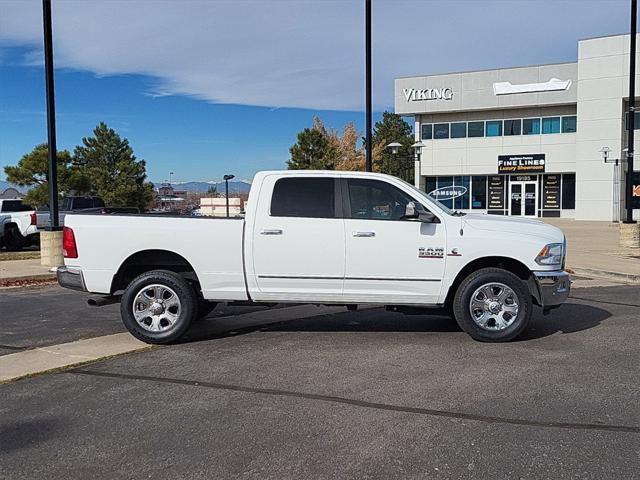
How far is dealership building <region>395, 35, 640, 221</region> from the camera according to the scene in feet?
126

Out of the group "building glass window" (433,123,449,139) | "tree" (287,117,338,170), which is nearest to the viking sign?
"building glass window" (433,123,449,139)

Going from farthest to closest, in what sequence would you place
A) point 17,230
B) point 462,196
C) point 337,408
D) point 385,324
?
point 462,196 → point 17,230 → point 385,324 → point 337,408

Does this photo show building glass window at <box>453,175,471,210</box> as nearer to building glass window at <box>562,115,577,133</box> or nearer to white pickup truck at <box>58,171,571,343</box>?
building glass window at <box>562,115,577,133</box>

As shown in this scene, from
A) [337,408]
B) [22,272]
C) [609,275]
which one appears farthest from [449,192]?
[337,408]

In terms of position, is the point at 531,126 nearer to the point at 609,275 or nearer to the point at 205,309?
the point at 609,275

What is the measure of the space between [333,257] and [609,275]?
28.7 ft

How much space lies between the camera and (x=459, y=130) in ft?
146

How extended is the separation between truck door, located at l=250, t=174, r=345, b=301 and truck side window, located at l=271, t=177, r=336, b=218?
0.01 meters

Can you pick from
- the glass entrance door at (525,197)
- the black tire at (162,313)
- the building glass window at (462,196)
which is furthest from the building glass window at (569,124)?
the black tire at (162,313)

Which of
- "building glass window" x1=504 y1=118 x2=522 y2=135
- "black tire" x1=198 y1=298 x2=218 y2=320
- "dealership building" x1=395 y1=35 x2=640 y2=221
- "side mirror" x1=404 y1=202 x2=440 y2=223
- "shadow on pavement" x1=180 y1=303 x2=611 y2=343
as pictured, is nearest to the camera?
"side mirror" x1=404 y1=202 x2=440 y2=223

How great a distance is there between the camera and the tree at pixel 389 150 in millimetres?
55719

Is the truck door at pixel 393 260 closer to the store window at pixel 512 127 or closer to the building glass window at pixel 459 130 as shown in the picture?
the store window at pixel 512 127

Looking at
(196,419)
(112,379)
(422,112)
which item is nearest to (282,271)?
(112,379)

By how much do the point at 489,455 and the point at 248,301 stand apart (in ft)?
12.8
